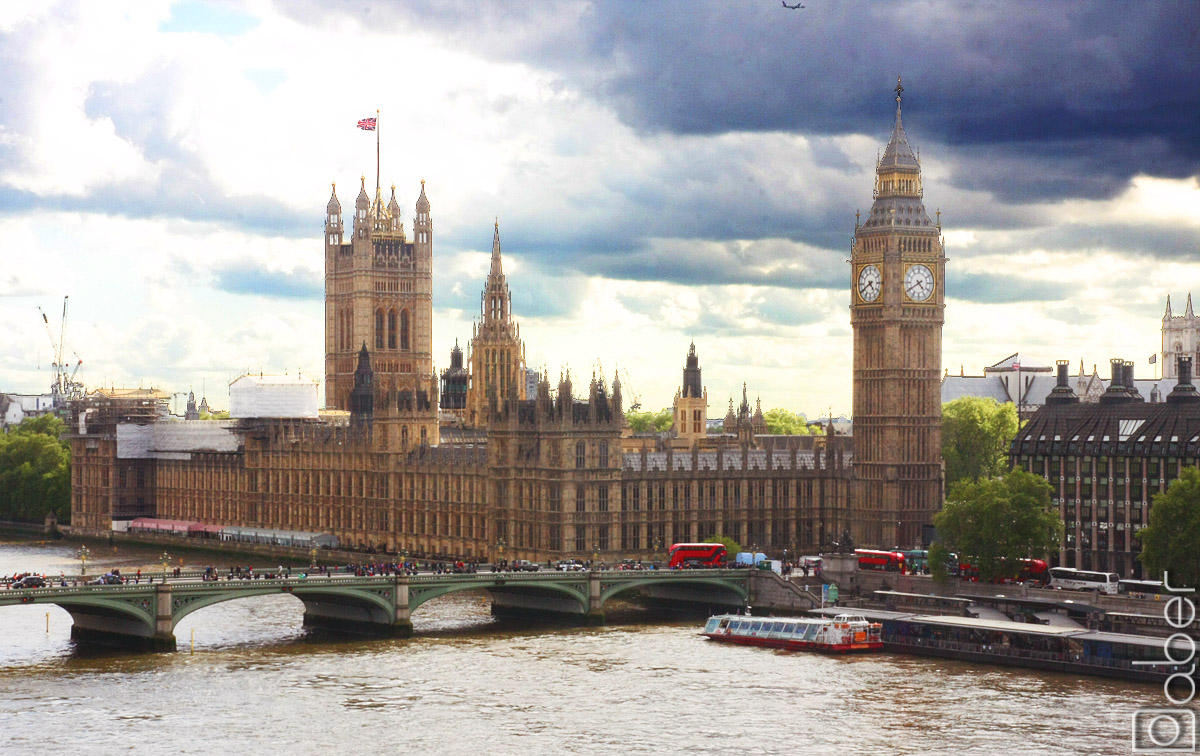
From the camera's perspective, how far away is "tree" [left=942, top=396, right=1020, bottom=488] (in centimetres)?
17875

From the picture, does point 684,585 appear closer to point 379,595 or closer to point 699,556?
point 699,556

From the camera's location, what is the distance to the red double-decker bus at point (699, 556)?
5497 inches

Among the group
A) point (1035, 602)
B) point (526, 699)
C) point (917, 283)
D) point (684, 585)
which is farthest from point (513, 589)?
point (917, 283)

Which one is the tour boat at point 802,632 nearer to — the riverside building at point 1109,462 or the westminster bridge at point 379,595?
the westminster bridge at point 379,595

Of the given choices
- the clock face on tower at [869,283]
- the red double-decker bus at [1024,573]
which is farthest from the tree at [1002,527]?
the clock face on tower at [869,283]

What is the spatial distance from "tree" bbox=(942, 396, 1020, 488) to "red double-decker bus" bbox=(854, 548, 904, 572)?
42.2 meters

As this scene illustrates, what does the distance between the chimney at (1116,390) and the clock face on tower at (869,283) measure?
59.0 ft

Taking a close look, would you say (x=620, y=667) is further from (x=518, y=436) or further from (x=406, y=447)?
(x=406, y=447)

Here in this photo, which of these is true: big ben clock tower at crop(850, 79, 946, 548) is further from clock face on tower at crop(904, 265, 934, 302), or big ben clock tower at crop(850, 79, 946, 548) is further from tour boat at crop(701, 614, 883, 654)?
tour boat at crop(701, 614, 883, 654)

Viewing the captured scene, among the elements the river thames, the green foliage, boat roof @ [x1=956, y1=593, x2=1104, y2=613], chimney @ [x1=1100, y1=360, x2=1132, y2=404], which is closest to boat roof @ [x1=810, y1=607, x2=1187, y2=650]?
boat roof @ [x1=956, y1=593, x2=1104, y2=613]

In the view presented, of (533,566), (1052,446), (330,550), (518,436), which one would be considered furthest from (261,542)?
(1052,446)

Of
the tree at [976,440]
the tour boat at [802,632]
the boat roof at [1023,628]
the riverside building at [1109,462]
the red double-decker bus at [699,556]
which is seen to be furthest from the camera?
the tree at [976,440]

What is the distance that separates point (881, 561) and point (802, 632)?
19351 millimetres

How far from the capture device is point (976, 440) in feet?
597
